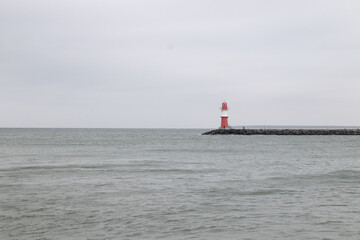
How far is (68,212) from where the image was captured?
11.0 meters

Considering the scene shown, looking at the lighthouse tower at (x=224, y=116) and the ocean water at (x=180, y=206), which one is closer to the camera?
the ocean water at (x=180, y=206)

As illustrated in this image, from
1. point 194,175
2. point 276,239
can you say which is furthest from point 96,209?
point 194,175

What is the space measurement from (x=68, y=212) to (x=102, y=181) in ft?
20.1

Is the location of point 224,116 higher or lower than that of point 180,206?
higher

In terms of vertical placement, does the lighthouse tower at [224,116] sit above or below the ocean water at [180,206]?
above

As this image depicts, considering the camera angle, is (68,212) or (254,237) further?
(68,212)

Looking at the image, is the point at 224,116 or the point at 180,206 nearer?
the point at 180,206

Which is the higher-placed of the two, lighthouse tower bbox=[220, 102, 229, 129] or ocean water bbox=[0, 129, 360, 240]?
lighthouse tower bbox=[220, 102, 229, 129]

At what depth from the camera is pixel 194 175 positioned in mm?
19234

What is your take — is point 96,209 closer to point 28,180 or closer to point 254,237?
point 254,237

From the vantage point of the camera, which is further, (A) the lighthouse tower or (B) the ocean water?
(A) the lighthouse tower

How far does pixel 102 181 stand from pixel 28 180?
10.4ft

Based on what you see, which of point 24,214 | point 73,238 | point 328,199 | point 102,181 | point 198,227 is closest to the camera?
point 73,238

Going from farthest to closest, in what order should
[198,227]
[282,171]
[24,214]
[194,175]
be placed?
1. [282,171]
2. [194,175]
3. [24,214]
4. [198,227]
